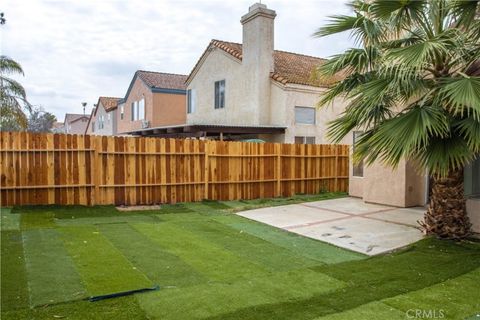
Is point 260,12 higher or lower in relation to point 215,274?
higher

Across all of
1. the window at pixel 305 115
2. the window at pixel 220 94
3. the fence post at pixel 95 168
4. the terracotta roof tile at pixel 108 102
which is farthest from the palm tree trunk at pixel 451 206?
the terracotta roof tile at pixel 108 102

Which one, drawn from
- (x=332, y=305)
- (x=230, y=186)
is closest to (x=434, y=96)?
(x=332, y=305)

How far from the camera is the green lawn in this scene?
4.19 meters

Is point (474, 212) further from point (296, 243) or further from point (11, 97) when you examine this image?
point (11, 97)

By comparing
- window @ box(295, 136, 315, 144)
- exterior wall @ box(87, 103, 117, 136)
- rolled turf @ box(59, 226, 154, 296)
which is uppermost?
exterior wall @ box(87, 103, 117, 136)

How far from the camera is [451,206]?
7109mm

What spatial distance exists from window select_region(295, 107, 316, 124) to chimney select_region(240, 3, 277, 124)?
1.42 meters

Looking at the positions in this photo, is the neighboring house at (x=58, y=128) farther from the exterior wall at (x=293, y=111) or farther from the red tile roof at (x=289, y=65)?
the exterior wall at (x=293, y=111)

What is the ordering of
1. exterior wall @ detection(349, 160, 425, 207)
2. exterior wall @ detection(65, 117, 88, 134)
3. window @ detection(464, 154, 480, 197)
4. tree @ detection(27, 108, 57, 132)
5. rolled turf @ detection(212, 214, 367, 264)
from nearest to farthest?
rolled turf @ detection(212, 214, 367, 264) → window @ detection(464, 154, 480, 197) → exterior wall @ detection(349, 160, 425, 207) → tree @ detection(27, 108, 57, 132) → exterior wall @ detection(65, 117, 88, 134)

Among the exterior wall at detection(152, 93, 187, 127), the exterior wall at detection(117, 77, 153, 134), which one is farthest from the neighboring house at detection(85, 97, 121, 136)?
the exterior wall at detection(152, 93, 187, 127)

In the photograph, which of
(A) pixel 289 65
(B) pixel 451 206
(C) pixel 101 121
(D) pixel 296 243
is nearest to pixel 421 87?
(B) pixel 451 206

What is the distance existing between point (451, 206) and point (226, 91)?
1461 cm

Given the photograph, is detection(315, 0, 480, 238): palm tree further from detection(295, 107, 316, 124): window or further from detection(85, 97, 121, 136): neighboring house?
detection(85, 97, 121, 136): neighboring house

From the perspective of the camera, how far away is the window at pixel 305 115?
58.5ft
